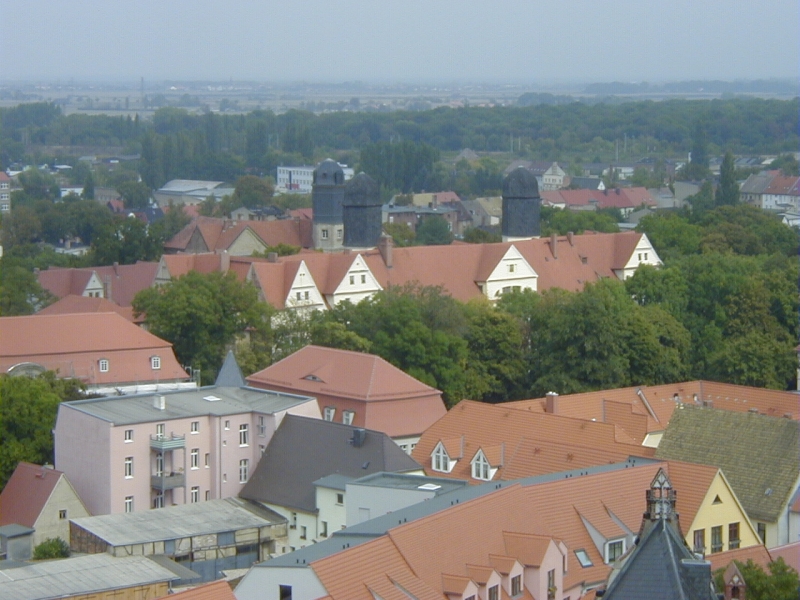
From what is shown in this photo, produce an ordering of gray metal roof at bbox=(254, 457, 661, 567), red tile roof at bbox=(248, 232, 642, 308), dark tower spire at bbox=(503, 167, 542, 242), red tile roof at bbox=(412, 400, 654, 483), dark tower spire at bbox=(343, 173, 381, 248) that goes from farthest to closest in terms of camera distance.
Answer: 1. dark tower spire at bbox=(503, 167, 542, 242)
2. dark tower spire at bbox=(343, 173, 381, 248)
3. red tile roof at bbox=(248, 232, 642, 308)
4. red tile roof at bbox=(412, 400, 654, 483)
5. gray metal roof at bbox=(254, 457, 661, 567)

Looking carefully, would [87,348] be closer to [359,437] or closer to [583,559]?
[359,437]

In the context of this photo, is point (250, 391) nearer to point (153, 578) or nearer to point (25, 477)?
point (25, 477)

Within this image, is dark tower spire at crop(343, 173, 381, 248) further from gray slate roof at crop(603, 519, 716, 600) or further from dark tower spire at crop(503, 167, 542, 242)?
gray slate roof at crop(603, 519, 716, 600)

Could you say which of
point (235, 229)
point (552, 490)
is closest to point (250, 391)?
point (552, 490)

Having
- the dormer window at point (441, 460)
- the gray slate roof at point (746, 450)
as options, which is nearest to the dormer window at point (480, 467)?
the dormer window at point (441, 460)

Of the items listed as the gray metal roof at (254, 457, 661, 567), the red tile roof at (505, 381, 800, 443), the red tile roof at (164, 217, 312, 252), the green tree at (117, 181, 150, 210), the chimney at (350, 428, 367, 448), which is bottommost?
the green tree at (117, 181, 150, 210)

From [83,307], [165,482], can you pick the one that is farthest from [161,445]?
[83,307]

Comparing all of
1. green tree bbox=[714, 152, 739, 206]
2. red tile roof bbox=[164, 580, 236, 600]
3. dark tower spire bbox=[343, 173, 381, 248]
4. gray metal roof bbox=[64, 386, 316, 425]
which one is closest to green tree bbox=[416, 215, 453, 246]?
green tree bbox=[714, 152, 739, 206]
